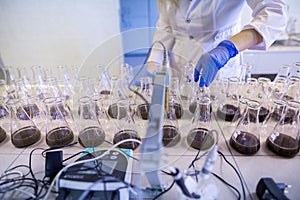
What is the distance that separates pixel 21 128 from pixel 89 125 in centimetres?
25

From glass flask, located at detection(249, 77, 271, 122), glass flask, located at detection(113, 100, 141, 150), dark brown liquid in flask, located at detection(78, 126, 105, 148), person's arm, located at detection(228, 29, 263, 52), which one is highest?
person's arm, located at detection(228, 29, 263, 52)

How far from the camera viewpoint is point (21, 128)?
0.71 m

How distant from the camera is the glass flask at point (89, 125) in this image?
666 millimetres

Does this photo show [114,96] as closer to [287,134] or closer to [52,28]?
[287,134]

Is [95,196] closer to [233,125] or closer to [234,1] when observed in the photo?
[233,125]

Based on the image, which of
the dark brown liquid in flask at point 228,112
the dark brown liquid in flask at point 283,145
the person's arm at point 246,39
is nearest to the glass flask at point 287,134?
the dark brown liquid in flask at point 283,145

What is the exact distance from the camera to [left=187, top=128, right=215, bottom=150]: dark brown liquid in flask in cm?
64

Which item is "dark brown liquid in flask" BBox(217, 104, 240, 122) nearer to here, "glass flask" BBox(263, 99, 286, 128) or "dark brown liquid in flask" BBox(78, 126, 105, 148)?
"glass flask" BBox(263, 99, 286, 128)

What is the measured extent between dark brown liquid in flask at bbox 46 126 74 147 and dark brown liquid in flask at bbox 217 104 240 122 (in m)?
0.58

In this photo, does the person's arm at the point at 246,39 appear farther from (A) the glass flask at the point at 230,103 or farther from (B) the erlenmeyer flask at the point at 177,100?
(B) the erlenmeyer flask at the point at 177,100

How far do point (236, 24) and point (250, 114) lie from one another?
72 cm

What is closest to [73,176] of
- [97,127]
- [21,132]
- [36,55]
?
[97,127]

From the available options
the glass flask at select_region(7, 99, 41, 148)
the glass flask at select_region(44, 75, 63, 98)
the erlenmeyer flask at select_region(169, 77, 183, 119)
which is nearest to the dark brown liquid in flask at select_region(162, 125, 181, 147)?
the erlenmeyer flask at select_region(169, 77, 183, 119)

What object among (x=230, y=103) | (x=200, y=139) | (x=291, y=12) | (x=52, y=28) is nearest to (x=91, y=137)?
(x=200, y=139)
